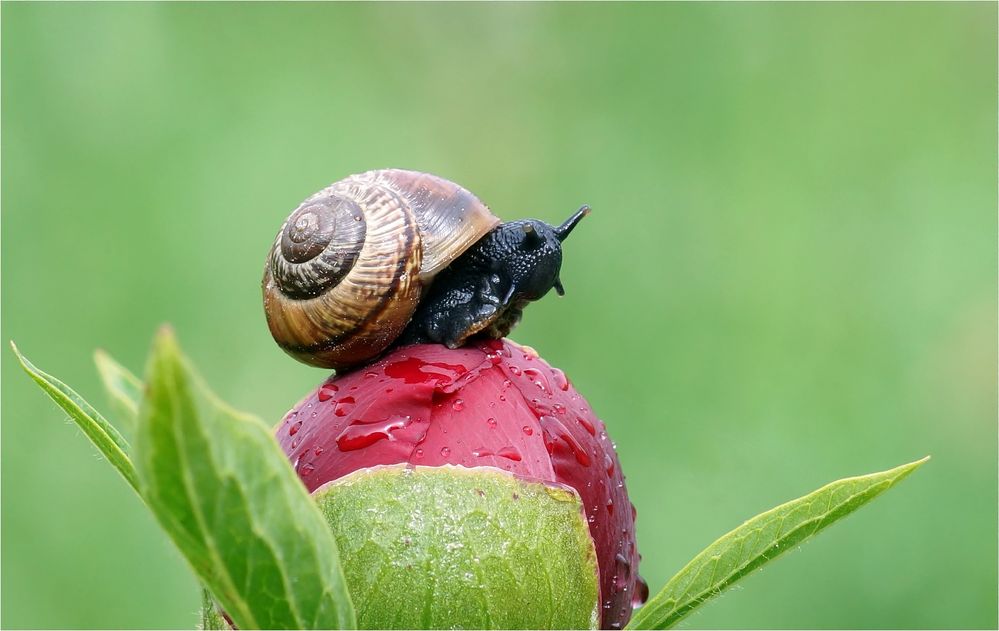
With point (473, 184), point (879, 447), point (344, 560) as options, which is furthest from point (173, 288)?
point (344, 560)

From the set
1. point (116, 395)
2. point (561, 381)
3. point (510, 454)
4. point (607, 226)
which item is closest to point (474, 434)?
point (510, 454)

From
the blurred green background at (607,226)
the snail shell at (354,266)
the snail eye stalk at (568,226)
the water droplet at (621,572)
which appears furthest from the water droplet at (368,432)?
the blurred green background at (607,226)

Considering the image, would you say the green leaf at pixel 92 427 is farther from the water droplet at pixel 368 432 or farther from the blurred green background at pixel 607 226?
the blurred green background at pixel 607 226

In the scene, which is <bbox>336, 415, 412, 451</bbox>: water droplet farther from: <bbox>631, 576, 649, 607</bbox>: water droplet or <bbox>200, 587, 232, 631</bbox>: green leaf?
<bbox>631, 576, 649, 607</bbox>: water droplet

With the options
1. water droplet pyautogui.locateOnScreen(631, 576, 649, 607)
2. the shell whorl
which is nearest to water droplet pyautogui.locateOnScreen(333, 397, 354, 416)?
the shell whorl

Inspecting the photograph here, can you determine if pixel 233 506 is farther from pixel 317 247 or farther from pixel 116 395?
pixel 317 247
